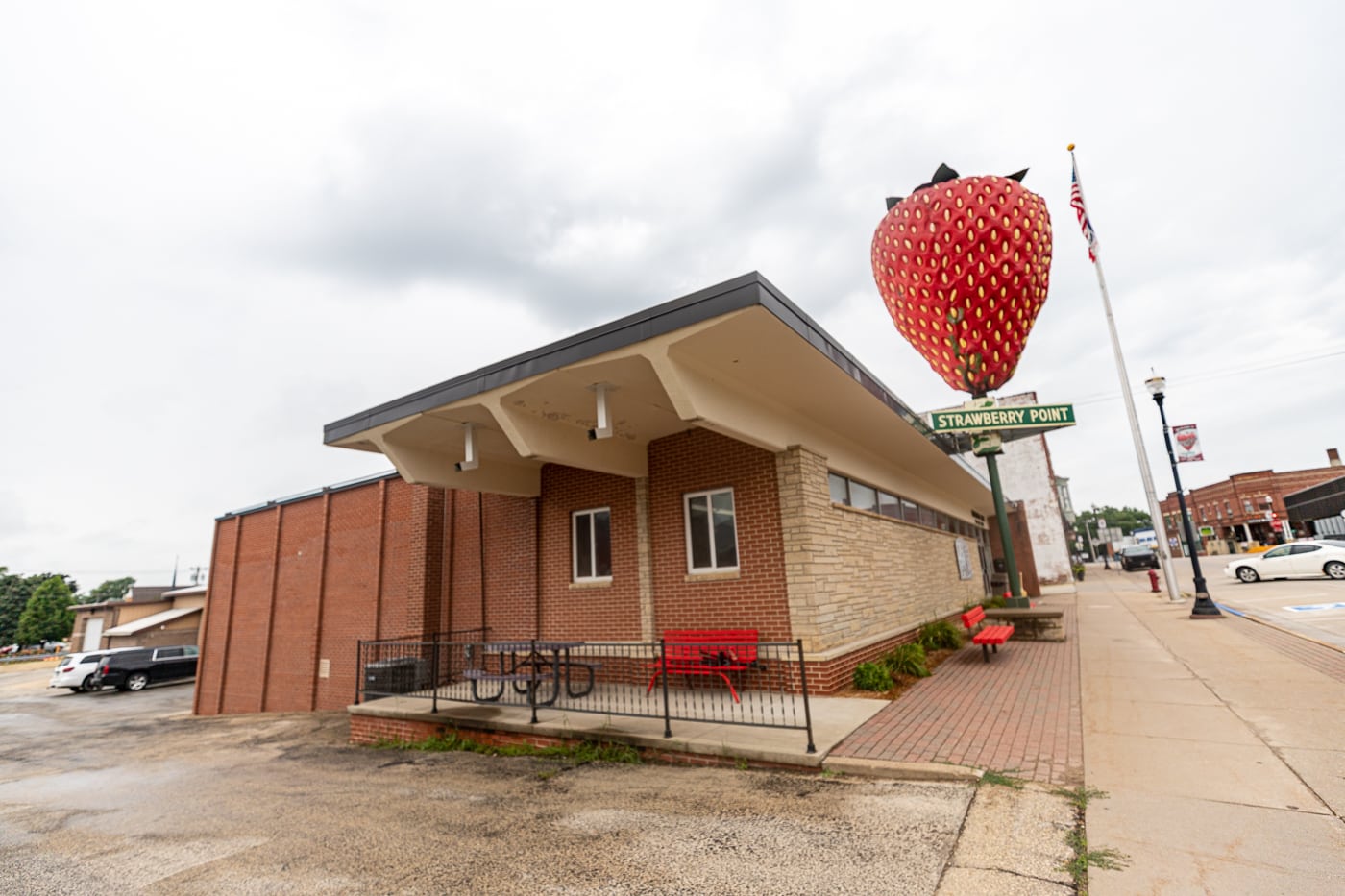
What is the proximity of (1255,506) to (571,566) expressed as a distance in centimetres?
8337

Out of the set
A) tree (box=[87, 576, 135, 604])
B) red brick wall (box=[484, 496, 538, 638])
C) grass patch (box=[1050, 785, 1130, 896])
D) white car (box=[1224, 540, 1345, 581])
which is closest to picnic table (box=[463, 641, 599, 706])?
red brick wall (box=[484, 496, 538, 638])

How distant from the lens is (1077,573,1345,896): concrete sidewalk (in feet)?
9.96

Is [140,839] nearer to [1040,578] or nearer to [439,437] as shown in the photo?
[439,437]

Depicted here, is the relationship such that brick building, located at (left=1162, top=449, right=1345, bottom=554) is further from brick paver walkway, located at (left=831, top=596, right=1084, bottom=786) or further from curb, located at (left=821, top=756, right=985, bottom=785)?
curb, located at (left=821, top=756, right=985, bottom=785)

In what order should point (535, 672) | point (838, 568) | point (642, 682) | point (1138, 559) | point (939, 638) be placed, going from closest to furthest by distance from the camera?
point (535, 672) < point (838, 568) < point (642, 682) < point (939, 638) < point (1138, 559)

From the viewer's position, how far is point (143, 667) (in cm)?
2891

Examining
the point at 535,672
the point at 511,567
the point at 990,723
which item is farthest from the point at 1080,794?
the point at 511,567

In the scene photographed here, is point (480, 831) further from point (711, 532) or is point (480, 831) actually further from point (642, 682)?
point (711, 532)

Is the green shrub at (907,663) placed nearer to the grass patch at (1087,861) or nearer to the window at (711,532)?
the window at (711,532)

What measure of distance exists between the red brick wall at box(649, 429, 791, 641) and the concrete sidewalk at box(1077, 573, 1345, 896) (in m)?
3.86

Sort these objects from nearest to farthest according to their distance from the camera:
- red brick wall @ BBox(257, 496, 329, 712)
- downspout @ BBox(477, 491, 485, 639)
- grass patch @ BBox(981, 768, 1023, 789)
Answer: grass patch @ BBox(981, 768, 1023, 789) < downspout @ BBox(477, 491, 485, 639) < red brick wall @ BBox(257, 496, 329, 712)

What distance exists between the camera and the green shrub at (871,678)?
793cm

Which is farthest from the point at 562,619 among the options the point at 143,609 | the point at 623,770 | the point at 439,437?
the point at 143,609

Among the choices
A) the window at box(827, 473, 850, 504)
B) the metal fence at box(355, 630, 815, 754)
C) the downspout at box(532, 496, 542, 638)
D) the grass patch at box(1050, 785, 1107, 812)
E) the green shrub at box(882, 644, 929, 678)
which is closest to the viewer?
the grass patch at box(1050, 785, 1107, 812)
